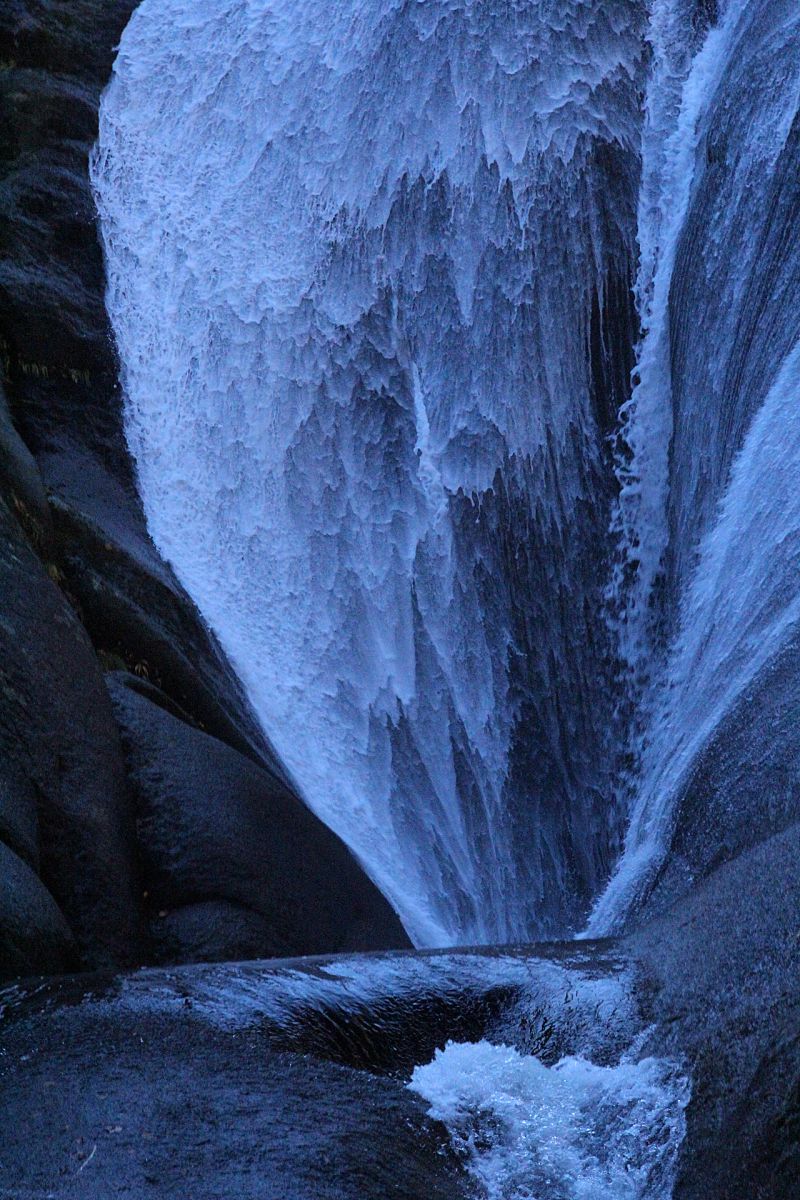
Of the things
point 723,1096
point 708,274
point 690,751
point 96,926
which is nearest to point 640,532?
point 708,274

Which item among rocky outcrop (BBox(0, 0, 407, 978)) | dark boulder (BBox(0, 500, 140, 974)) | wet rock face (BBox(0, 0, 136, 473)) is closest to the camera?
dark boulder (BBox(0, 500, 140, 974))

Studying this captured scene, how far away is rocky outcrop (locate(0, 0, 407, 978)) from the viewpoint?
547 centimetres

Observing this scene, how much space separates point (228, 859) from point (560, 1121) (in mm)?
2945

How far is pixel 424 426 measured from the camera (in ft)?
25.2

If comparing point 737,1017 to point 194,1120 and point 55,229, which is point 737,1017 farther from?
point 55,229

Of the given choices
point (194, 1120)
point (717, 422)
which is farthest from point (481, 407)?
point (194, 1120)

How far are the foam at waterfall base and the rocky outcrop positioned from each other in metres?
1.70

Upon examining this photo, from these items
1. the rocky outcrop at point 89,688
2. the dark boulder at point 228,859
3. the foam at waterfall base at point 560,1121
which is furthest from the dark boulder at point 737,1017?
the dark boulder at point 228,859

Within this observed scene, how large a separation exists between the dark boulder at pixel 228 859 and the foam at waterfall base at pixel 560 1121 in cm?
241

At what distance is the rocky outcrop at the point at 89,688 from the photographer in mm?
5469

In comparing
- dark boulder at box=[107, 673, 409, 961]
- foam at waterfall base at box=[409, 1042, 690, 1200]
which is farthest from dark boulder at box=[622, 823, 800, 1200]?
dark boulder at box=[107, 673, 409, 961]

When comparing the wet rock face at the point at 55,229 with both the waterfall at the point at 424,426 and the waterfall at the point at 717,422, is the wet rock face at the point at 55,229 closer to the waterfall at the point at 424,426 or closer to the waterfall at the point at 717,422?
the waterfall at the point at 424,426

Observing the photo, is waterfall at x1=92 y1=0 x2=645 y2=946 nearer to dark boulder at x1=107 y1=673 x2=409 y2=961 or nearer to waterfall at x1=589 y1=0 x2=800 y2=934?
waterfall at x1=589 y1=0 x2=800 y2=934

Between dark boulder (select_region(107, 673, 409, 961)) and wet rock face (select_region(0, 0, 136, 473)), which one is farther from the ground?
wet rock face (select_region(0, 0, 136, 473))
